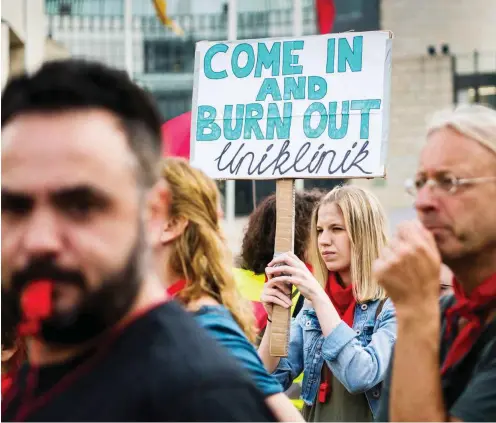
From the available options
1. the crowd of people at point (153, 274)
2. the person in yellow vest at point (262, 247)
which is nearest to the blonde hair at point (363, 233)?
the person in yellow vest at point (262, 247)

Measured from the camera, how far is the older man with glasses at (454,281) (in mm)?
1394

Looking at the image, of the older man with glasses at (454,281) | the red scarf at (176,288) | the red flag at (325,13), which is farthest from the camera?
the red flag at (325,13)

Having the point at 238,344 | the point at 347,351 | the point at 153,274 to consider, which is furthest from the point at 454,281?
the point at 347,351

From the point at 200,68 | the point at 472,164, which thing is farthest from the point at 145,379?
the point at 200,68

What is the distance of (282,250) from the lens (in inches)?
109

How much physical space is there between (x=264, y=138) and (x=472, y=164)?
4.92ft

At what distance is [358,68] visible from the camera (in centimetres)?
285

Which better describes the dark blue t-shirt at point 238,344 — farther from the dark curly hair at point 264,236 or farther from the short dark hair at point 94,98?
the dark curly hair at point 264,236

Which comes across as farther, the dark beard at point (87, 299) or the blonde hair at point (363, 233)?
the blonde hair at point (363, 233)

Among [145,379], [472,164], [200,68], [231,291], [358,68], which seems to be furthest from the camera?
[200,68]

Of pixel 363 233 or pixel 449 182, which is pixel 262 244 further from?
pixel 449 182

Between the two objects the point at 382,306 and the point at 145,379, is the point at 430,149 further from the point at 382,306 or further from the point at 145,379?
the point at 382,306

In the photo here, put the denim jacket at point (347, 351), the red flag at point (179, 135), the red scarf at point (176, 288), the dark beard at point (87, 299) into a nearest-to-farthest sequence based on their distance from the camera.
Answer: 1. the dark beard at point (87, 299)
2. the red scarf at point (176, 288)
3. the denim jacket at point (347, 351)
4. the red flag at point (179, 135)

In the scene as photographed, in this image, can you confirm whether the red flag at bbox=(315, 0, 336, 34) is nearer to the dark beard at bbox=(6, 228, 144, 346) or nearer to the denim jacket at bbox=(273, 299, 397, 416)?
the denim jacket at bbox=(273, 299, 397, 416)
